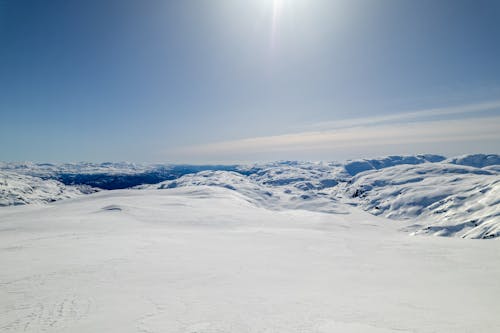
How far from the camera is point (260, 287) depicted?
1798 cm

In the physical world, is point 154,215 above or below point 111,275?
below

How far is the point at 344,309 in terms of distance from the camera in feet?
46.9

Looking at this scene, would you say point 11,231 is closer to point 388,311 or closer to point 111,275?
point 111,275

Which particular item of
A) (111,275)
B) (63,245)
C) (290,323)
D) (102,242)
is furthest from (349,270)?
(63,245)

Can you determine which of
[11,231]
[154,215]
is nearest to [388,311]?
[11,231]

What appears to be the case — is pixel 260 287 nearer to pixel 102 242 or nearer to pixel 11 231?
pixel 102 242

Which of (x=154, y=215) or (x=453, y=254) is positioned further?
(x=154, y=215)

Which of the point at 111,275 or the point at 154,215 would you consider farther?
the point at 154,215

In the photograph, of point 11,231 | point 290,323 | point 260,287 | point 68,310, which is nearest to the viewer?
point 290,323

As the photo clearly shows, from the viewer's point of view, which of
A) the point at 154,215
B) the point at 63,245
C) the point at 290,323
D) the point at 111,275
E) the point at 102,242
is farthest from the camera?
the point at 154,215

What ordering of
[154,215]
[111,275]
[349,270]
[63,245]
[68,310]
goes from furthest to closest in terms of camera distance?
[154,215]
[63,245]
[349,270]
[111,275]
[68,310]

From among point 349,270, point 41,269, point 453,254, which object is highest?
point 41,269

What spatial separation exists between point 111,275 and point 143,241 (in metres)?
13.4

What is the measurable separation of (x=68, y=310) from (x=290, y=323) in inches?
436
